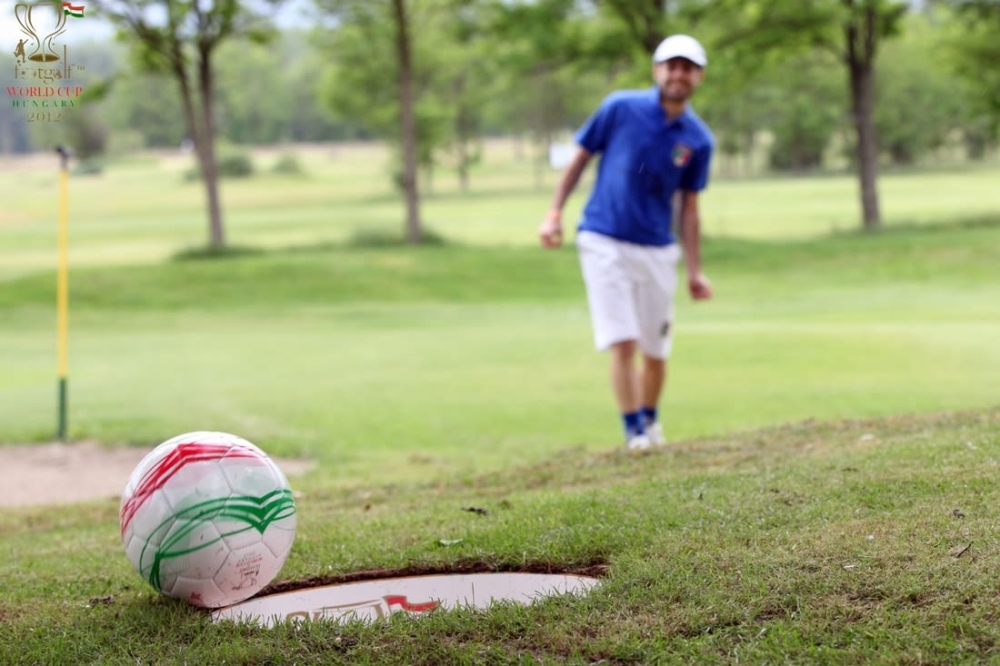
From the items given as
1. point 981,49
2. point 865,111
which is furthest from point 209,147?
point 981,49

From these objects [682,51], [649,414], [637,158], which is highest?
[682,51]

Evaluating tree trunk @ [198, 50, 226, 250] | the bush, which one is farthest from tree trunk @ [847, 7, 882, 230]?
the bush

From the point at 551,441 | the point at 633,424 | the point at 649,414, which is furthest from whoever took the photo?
the point at 551,441

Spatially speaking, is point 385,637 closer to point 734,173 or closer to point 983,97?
point 983,97

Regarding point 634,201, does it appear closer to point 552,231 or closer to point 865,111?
point 552,231

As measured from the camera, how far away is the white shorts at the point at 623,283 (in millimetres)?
7615

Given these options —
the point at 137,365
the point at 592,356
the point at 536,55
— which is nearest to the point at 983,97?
the point at 536,55

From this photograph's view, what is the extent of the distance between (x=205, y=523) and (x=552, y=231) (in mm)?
4051

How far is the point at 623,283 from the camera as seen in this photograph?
25.1 ft

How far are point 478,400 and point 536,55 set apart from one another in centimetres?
2342

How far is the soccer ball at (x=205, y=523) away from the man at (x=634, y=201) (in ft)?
12.1

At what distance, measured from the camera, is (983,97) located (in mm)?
35688

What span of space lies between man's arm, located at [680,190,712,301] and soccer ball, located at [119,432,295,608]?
4.60m

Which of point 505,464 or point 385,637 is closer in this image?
point 385,637
